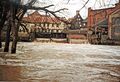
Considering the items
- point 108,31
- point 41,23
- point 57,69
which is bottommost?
point 57,69

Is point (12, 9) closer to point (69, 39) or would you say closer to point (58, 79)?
point (58, 79)

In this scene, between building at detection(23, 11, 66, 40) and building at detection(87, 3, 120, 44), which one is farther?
building at detection(87, 3, 120, 44)

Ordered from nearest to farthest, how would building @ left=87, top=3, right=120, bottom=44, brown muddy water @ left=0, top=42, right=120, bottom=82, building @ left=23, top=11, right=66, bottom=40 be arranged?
brown muddy water @ left=0, top=42, right=120, bottom=82, building @ left=23, top=11, right=66, bottom=40, building @ left=87, top=3, right=120, bottom=44

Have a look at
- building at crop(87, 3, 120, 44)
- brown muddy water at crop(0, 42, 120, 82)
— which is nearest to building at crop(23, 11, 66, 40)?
brown muddy water at crop(0, 42, 120, 82)

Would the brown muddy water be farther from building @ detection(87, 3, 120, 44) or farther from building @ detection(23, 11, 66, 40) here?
building @ detection(87, 3, 120, 44)

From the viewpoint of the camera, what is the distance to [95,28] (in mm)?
92562

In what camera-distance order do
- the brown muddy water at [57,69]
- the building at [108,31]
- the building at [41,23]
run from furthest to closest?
the building at [108,31], the building at [41,23], the brown muddy water at [57,69]

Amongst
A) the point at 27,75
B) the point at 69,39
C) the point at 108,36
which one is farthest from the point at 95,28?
the point at 27,75

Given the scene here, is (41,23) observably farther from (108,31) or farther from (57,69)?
(108,31)

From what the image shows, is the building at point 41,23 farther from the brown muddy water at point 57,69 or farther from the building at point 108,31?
the building at point 108,31

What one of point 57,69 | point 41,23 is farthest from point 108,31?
point 57,69

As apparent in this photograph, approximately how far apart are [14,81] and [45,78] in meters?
1.81

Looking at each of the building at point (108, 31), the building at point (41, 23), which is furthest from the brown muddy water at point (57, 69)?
the building at point (108, 31)

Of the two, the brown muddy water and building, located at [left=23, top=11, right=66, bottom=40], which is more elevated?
building, located at [left=23, top=11, right=66, bottom=40]
